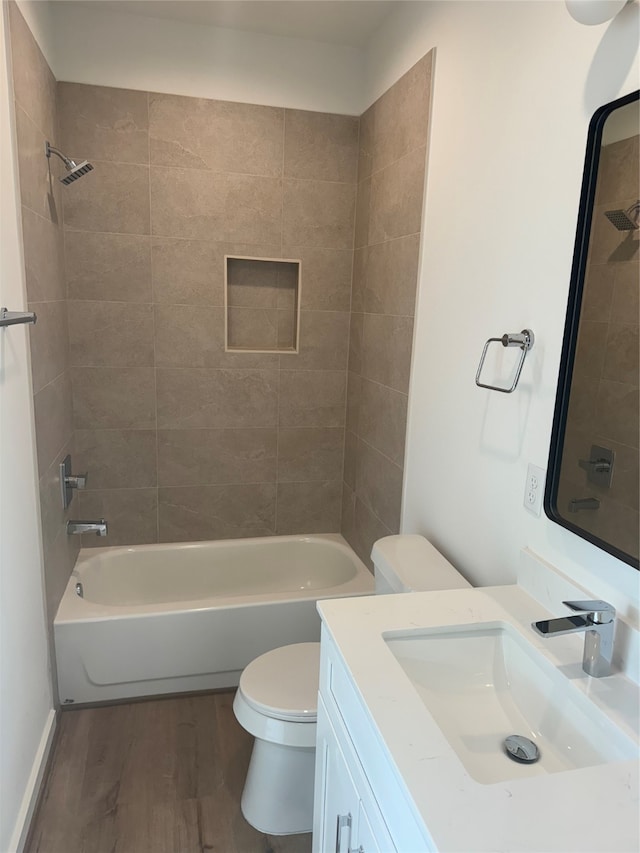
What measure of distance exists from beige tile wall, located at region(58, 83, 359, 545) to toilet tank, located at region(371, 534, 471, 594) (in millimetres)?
1188

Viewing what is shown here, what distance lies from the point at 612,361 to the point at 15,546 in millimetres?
1644

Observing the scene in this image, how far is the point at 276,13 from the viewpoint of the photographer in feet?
7.79

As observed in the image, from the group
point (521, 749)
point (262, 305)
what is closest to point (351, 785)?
point (521, 749)

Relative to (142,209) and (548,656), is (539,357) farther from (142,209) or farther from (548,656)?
(142,209)

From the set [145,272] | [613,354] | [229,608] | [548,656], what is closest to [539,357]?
[613,354]

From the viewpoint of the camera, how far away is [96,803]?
6.16ft

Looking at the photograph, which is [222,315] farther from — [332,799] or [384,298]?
[332,799]

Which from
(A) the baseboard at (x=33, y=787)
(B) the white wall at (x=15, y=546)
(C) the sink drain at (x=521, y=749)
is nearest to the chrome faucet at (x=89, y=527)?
(B) the white wall at (x=15, y=546)

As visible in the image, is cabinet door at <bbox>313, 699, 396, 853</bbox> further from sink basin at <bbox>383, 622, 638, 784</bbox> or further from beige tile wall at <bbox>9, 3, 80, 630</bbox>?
beige tile wall at <bbox>9, 3, 80, 630</bbox>

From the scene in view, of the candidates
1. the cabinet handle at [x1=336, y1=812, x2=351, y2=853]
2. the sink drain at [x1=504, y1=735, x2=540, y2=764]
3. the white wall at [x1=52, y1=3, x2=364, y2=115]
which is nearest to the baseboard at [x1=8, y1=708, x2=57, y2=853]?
the cabinet handle at [x1=336, y1=812, x2=351, y2=853]

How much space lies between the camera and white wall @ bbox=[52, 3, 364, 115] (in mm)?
2414

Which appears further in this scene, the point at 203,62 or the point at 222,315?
the point at 222,315

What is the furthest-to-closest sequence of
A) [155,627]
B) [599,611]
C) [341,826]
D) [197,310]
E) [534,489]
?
[197,310], [155,627], [534,489], [341,826], [599,611]

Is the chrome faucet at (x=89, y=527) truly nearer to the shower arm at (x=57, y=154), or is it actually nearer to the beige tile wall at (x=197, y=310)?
the beige tile wall at (x=197, y=310)
